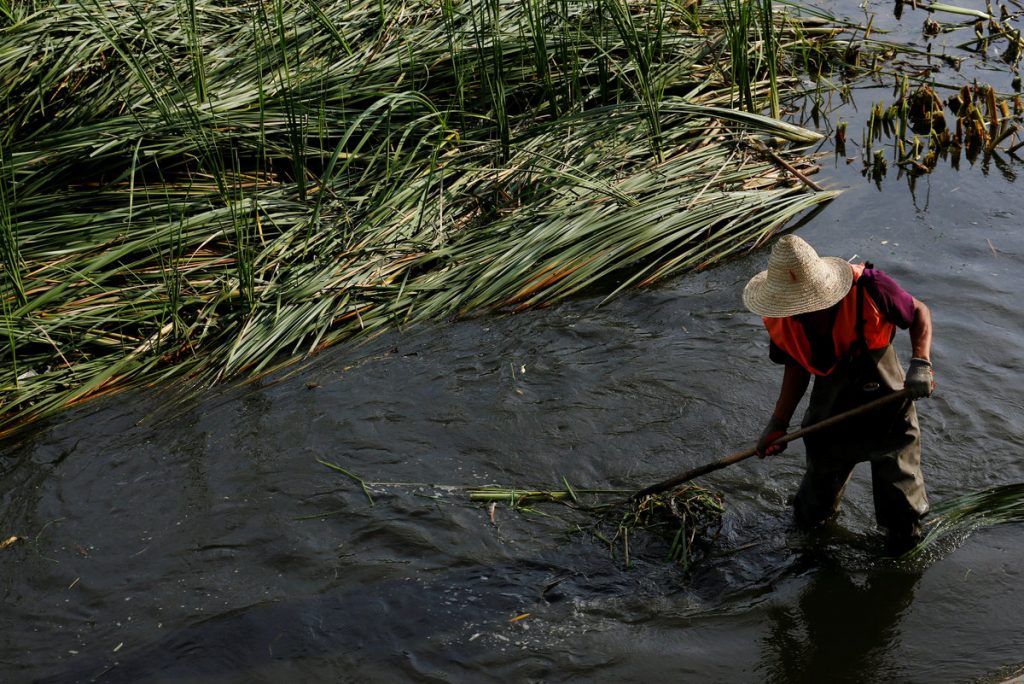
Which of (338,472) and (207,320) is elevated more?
(207,320)

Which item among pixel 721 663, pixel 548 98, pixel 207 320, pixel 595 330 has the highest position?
pixel 548 98

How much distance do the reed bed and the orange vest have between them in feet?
6.71

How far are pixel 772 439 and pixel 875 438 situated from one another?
1.01ft

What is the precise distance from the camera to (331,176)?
218 inches

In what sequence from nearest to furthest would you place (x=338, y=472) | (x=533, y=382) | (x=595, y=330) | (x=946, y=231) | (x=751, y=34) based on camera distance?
(x=338, y=472)
(x=533, y=382)
(x=595, y=330)
(x=946, y=231)
(x=751, y=34)

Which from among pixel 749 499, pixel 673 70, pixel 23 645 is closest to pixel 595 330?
pixel 749 499

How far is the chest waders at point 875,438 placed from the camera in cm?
304

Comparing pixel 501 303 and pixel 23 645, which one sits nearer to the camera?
pixel 23 645

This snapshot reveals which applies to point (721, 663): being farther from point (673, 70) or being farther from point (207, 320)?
point (673, 70)

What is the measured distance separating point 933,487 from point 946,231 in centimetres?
209

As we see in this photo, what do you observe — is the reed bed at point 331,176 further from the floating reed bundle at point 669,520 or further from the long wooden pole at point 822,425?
the long wooden pole at point 822,425

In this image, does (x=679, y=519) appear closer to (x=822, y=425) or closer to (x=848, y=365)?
(x=822, y=425)

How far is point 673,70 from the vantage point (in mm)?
6168

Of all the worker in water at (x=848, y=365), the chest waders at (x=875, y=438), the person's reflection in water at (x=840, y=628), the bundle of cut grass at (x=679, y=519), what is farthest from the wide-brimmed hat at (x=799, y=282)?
the person's reflection in water at (x=840, y=628)
